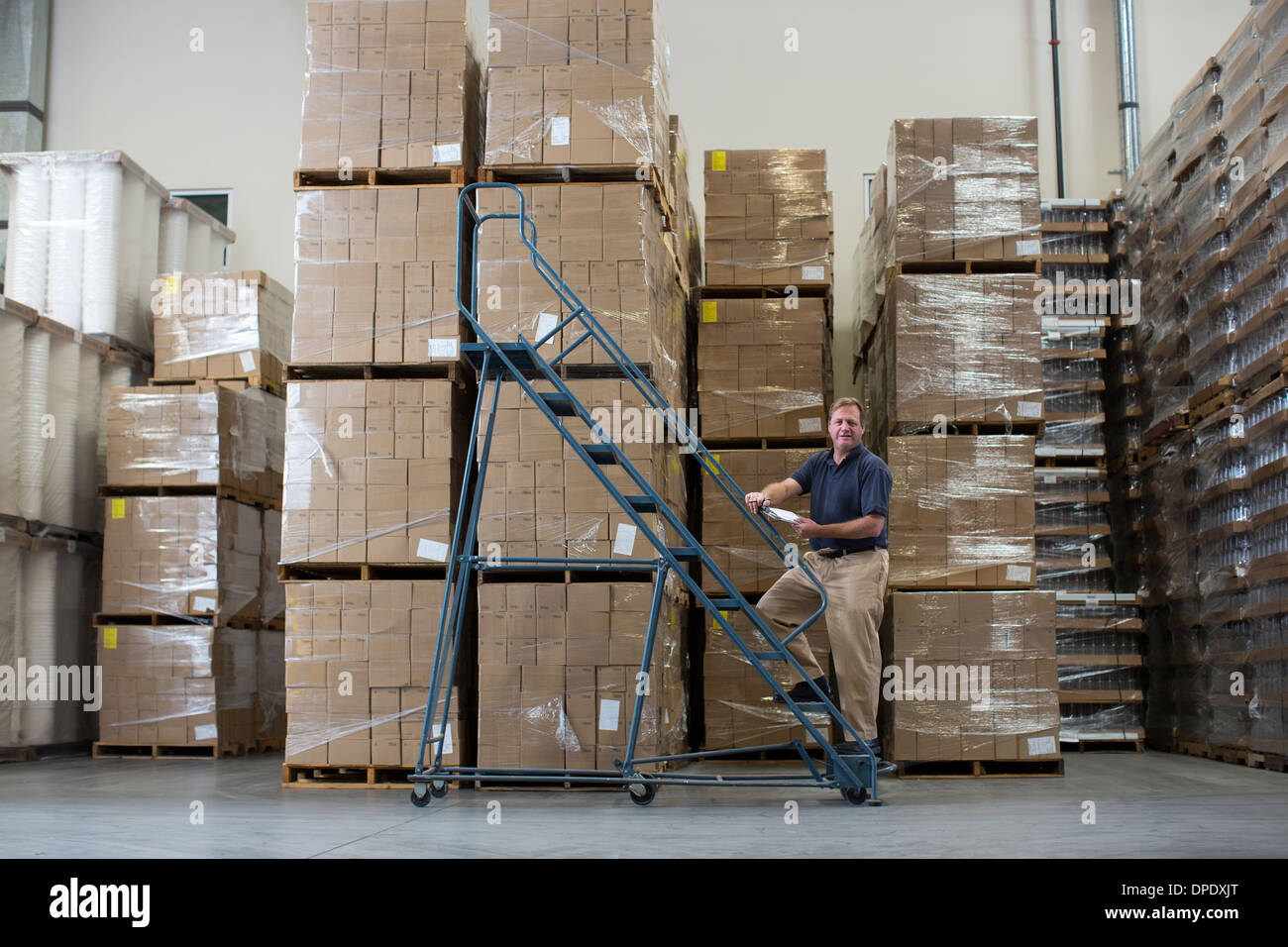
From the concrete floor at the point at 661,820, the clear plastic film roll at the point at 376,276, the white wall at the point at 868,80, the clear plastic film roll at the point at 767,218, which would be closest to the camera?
the concrete floor at the point at 661,820

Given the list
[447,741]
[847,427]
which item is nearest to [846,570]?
[847,427]

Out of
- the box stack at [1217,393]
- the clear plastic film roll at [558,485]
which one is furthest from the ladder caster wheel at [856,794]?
the box stack at [1217,393]

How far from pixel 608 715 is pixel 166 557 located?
426cm

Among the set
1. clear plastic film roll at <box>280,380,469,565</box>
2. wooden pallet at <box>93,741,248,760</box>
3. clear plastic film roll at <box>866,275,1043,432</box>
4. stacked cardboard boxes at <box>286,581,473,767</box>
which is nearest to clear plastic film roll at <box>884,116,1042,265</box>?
clear plastic film roll at <box>866,275,1043,432</box>

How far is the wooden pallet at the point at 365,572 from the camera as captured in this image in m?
6.48

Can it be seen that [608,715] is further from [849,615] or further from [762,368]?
[762,368]

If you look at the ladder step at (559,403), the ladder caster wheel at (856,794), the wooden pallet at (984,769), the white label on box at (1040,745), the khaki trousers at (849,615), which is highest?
the ladder step at (559,403)

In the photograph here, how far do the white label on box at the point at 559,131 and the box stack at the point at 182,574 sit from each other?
3760mm

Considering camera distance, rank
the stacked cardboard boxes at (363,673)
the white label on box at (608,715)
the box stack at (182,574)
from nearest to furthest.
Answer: the white label on box at (608,715)
the stacked cardboard boxes at (363,673)
the box stack at (182,574)

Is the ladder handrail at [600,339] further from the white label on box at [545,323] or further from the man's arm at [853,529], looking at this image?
the man's arm at [853,529]

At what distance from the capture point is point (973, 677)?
23.1 feet

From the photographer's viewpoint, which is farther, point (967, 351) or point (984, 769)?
point (967, 351)

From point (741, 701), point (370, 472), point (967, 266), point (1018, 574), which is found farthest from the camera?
point (741, 701)
